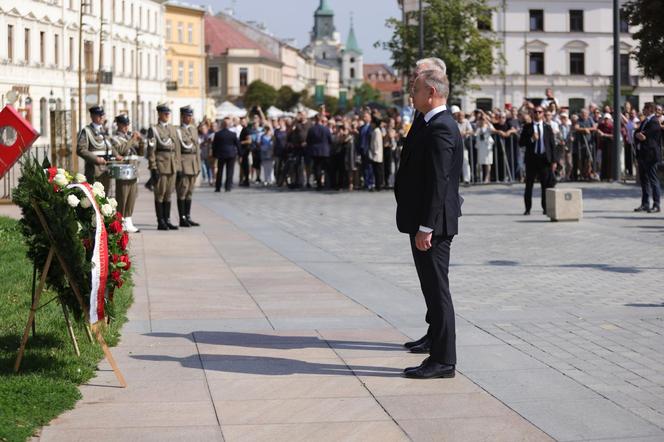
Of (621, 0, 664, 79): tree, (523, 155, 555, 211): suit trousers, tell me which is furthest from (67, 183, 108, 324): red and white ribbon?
(621, 0, 664, 79): tree

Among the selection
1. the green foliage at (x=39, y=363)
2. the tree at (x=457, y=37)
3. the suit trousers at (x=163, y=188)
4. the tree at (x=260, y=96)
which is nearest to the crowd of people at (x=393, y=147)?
the suit trousers at (x=163, y=188)

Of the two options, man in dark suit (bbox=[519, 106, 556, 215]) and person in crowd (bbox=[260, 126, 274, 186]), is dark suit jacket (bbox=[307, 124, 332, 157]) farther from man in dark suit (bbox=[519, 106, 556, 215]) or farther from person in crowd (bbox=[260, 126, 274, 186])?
man in dark suit (bbox=[519, 106, 556, 215])

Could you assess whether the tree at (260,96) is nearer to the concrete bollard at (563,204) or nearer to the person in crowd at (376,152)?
the person in crowd at (376,152)

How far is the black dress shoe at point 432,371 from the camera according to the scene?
7.59 m

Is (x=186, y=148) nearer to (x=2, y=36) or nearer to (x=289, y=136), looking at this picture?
(x=289, y=136)

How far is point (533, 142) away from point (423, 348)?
11942 mm

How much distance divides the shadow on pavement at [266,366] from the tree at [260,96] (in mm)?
105411

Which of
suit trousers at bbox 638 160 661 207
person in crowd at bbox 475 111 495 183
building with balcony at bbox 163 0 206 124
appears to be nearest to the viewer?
suit trousers at bbox 638 160 661 207

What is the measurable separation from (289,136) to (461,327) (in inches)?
864

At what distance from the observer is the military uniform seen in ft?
56.7

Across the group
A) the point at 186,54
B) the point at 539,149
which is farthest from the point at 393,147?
the point at 186,54

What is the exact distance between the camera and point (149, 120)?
9181cm

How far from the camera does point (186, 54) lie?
116 m

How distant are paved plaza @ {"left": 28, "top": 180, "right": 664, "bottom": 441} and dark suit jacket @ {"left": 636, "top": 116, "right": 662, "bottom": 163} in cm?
408
